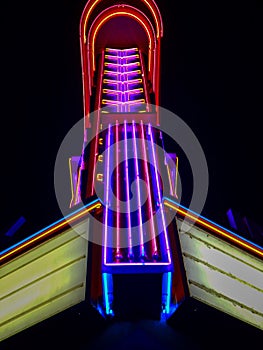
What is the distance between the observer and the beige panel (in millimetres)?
5418

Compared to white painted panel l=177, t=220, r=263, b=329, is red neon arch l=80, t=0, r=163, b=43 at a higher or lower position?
higher

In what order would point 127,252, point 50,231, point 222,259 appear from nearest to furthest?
point 127,252
point 222,259
point 50,231

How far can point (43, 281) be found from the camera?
5.91 metres

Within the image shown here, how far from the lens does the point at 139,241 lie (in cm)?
586

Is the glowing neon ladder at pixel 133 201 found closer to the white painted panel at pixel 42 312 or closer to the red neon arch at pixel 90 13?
the white painted panel at pixel 42 312

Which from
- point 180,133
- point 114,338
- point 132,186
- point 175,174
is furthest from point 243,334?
point 180,133

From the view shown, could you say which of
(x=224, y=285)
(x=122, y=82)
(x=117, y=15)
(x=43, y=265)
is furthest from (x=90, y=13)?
(x=224, y=285)

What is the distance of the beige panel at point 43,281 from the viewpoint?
5.42m

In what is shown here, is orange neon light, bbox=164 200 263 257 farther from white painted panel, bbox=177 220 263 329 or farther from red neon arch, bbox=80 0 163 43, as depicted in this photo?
red neon arch, bbox=80 0 163 43

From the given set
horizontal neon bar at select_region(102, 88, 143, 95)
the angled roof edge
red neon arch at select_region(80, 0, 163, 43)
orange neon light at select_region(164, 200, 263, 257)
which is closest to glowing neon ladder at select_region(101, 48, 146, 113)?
horizontal neon bar at select_region(102, 88, 143, 95)

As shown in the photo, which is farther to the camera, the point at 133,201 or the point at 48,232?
the point at 48,232

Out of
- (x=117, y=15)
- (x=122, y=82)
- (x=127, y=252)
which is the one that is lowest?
(x=127, y=252)

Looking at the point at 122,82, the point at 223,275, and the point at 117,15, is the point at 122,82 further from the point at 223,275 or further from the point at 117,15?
the point at 223,275

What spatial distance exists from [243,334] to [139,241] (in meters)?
1.52
